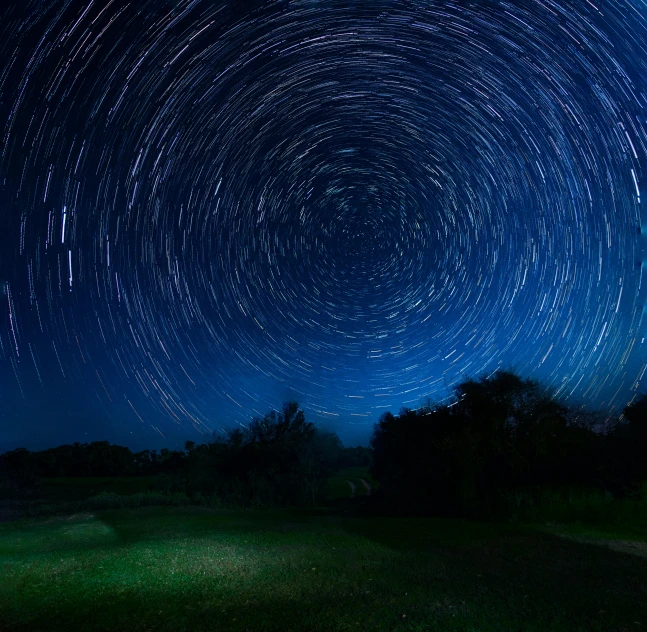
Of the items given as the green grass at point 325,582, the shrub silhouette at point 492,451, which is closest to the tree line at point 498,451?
the shrub silhouette at point 492,451

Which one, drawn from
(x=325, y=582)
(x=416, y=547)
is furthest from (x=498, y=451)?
(x=325, y=582)

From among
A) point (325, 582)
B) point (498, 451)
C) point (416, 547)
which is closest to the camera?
point (325, 582)

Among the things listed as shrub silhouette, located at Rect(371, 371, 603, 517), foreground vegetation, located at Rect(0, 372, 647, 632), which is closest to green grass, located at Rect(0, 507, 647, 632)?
foreground vegetation, located at Rect(0, 372, 647, 632)

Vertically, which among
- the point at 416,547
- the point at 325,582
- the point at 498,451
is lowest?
the point at 325,582

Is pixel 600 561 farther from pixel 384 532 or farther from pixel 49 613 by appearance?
pixel 49 613

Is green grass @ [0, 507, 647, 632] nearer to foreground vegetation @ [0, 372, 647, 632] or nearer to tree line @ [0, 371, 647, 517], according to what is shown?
foreground vegetation @ [0, 372, 647, 632]

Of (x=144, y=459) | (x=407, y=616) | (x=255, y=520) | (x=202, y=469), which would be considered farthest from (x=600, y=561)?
(x=144, y=459)

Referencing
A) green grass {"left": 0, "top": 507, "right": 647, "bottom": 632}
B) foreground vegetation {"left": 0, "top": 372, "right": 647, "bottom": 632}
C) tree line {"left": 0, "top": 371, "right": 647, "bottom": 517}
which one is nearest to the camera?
green grass {"left": 0, "top": 507, "right": 647, "bottom": 632}

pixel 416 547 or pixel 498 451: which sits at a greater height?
pixel 498 451

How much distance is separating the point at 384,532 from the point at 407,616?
12142 millimetres

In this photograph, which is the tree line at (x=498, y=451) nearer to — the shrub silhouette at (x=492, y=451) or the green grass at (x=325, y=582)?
the shrub silhouette at (x=492, y=451)

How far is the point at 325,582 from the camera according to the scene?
1326 centimetres

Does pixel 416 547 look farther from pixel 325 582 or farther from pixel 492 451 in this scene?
pixel 492 451

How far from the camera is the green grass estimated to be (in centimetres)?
1027
